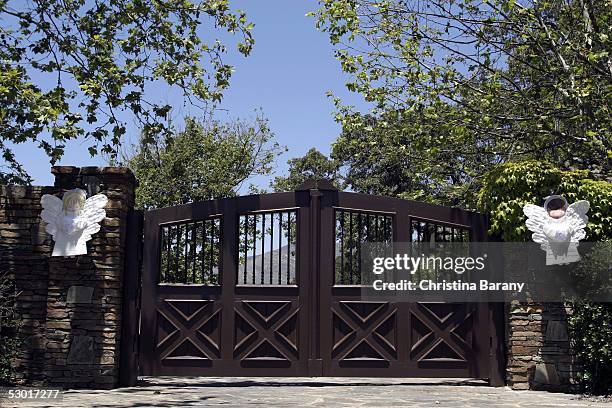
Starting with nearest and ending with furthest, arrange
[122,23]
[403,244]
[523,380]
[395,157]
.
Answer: [523,380] < [403,244] < [122,23] < [395,157]

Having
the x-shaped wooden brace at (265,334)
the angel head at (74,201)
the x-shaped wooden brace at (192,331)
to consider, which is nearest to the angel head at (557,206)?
the x-shaped wooden brace at (265,334)

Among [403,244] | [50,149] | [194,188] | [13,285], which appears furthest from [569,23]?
[194,188]

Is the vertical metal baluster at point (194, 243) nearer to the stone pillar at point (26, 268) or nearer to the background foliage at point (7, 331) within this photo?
the stone pillar at point (26, 268)

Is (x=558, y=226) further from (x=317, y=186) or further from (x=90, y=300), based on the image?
(x=90, y=300)

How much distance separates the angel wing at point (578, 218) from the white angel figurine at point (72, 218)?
20.8ft

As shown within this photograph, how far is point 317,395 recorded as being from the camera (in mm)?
8922

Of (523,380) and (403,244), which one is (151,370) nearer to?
(403,244)

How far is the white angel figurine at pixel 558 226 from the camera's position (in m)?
9.69

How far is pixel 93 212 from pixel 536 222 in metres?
6.06

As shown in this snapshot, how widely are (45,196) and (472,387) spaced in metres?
6.51

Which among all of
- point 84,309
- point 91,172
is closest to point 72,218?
point 91,172

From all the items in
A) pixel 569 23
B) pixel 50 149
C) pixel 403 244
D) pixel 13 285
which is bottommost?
pixel 13 285

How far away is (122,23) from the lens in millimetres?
11266

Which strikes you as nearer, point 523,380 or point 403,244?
point 523,380
